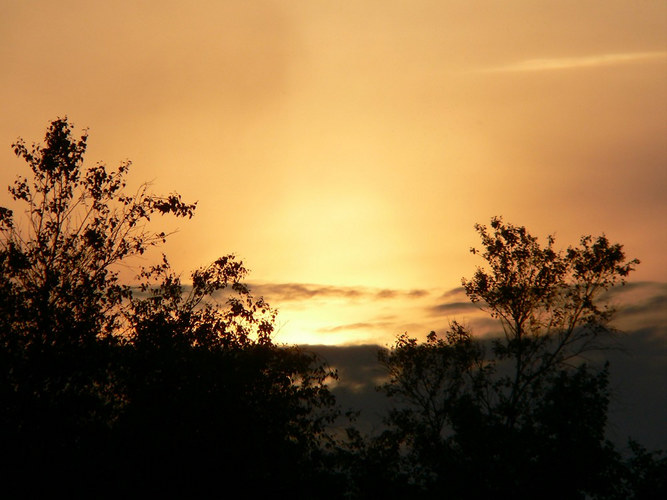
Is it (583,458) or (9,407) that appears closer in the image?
(9,407)

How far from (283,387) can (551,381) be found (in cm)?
1531

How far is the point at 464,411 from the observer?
4397 cm

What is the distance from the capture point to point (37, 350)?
28734 mm

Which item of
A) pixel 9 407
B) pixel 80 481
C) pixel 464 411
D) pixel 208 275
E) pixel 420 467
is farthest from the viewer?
pixel 420 467

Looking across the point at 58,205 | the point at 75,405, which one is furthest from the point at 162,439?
the point at 58,205

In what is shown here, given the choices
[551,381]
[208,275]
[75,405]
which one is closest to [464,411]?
[551,381]

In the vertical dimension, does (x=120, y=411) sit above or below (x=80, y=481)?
above

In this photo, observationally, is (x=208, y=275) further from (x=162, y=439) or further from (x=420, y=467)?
(x=420, y=467)

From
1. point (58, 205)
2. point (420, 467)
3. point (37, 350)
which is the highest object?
point (58, 205)

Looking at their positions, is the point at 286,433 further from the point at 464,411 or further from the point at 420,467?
the point at 420,467

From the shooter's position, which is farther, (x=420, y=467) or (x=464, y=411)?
(x=420, y=467)

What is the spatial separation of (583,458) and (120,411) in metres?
21.7

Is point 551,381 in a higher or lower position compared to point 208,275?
lower

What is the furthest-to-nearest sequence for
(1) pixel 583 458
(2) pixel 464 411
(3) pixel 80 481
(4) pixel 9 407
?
(2) pixel 464 411 < (1) pixel 583 458 < (3) pixel 80 481 < (4) pixel 9 407
